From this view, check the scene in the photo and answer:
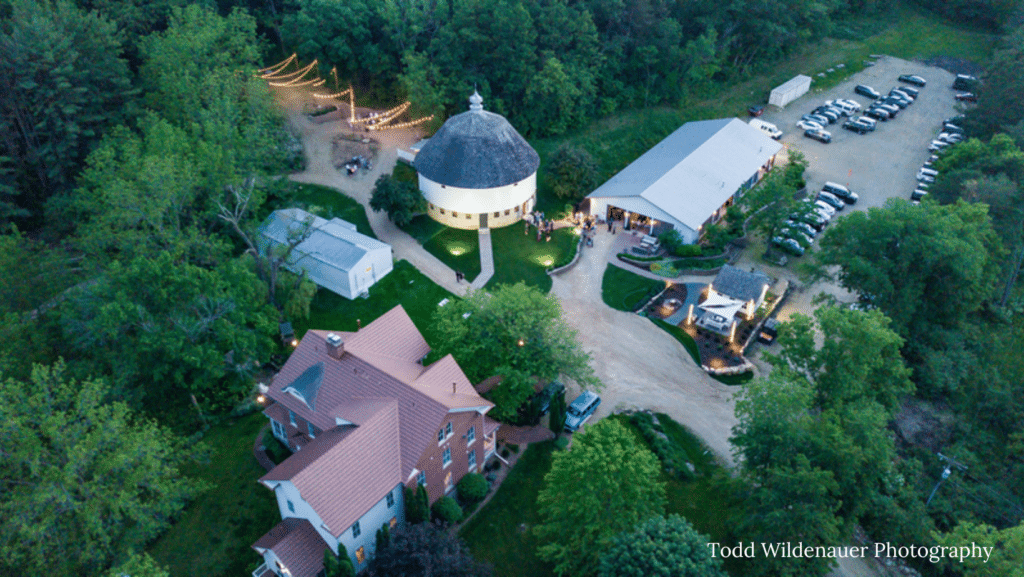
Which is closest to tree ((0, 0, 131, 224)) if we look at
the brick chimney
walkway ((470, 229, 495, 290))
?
walkway ((470, 229, 495, 290))

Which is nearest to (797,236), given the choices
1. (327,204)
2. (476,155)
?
(476,155)

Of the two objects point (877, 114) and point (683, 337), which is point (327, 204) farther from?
point (877, 114)

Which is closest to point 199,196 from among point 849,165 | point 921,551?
point 921,551

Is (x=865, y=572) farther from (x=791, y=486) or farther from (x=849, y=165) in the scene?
(x=849, y=165)

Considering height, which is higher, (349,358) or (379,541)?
(349,358)

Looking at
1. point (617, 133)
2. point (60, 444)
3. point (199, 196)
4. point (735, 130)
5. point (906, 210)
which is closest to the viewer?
point (60, 444)
